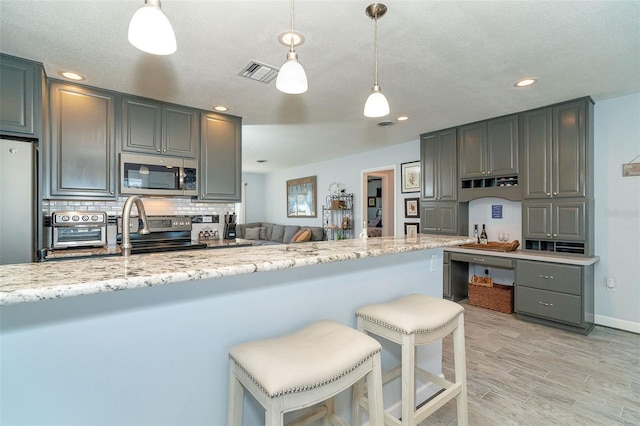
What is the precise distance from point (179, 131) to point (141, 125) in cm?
37

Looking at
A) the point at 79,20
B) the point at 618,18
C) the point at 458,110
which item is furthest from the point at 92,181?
the point at 618,18

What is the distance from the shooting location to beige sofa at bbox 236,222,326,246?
6.62 metres

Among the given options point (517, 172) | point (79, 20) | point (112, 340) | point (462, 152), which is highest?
point (79, 20)

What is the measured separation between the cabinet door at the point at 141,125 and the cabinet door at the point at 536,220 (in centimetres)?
426

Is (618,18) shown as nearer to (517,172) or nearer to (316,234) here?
(517,172)

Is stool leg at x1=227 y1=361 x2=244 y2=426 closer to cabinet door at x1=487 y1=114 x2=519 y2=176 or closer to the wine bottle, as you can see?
cabinet door at x1=487 y1=114 x2=519 y2=176

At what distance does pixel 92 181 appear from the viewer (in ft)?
9.47

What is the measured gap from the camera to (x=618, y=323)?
10.5ft

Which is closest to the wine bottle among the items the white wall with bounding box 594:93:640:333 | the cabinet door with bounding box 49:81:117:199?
the white wall with bounding box 594:93:640:333

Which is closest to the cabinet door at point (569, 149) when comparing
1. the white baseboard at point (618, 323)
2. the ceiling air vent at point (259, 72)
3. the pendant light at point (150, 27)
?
the white baseboard at point (618, 323)

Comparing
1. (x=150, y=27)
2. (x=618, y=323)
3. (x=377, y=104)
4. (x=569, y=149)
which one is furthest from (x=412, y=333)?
(x=618, y=323)

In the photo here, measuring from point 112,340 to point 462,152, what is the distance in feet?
14.0

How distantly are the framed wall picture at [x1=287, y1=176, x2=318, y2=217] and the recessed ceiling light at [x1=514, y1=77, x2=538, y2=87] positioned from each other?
4.79 meters

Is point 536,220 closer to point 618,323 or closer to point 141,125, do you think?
point 618,323
